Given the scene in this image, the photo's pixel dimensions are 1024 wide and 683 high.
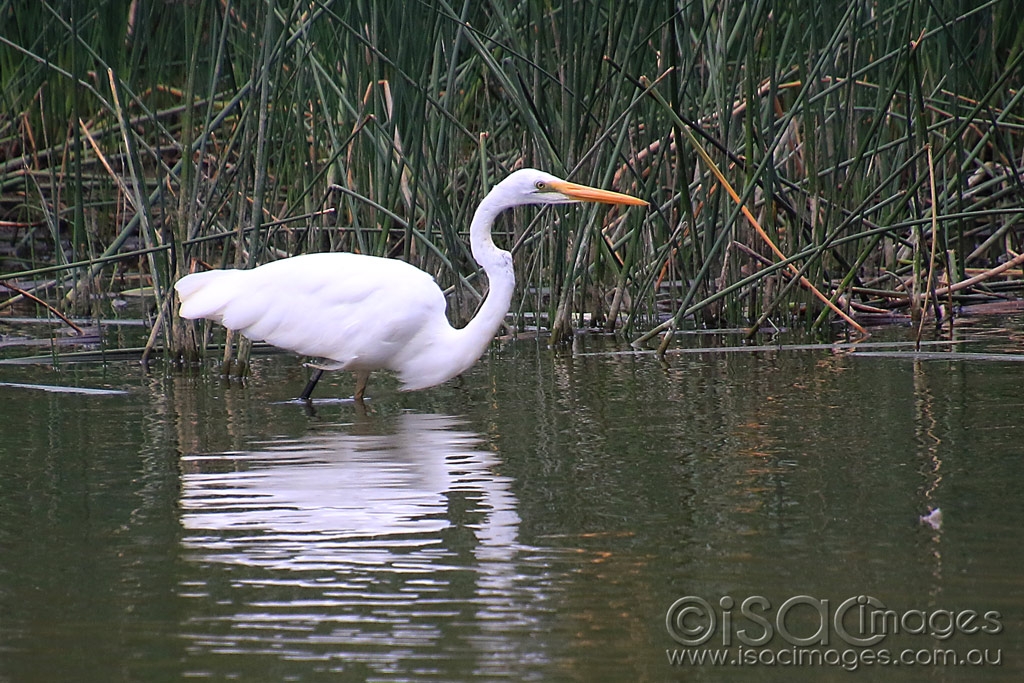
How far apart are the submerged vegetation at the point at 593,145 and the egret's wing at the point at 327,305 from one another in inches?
8.0

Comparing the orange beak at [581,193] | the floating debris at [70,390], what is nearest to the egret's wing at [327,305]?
the floating debris at [70,390]

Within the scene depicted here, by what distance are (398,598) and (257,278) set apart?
3253mm

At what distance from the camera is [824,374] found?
6145mm

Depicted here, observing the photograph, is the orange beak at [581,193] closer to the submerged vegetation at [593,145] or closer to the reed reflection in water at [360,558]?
the submerged vegetation at [593,145]

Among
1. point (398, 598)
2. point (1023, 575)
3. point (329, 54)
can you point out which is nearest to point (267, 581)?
point (398, 598)

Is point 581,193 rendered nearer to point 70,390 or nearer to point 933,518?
point 70,390

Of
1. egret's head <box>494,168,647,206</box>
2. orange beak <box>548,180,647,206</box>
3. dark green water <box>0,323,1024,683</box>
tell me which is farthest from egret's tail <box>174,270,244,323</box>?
orange beak <box>548,180,647,206</box>

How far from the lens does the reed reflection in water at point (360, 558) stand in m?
2.72

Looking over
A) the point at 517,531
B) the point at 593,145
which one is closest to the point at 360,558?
the point at 517,531

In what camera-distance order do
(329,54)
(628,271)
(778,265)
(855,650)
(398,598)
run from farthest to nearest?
(329,54) < (628,271) < (778,265) < (398,598) < (855,650)

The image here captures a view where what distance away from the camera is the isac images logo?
2.63 meters

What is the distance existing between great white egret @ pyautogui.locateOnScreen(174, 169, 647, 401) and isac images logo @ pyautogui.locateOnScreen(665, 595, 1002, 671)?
3.11 m

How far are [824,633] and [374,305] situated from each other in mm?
3435

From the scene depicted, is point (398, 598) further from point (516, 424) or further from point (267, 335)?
point (267, 335)
